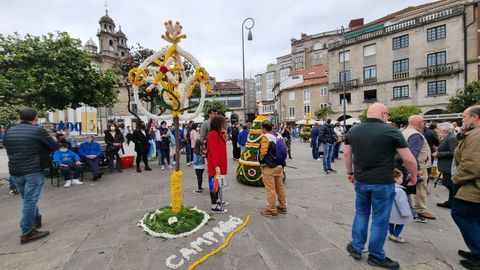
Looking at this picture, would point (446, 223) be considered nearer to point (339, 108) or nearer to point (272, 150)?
point (272, 150)

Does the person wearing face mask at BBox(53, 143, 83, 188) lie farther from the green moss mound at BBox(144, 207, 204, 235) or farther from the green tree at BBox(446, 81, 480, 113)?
the green tree at BBox(446, 81, 480, 113)

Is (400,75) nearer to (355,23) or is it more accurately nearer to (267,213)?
(355,23)

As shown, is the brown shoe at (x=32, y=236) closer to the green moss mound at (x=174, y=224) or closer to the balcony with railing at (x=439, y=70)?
the green moss mound at (x=174, y=224)

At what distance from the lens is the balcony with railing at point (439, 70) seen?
24.0 m

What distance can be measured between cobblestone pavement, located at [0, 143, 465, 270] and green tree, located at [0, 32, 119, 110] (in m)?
2.81

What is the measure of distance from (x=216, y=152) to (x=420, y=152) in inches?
136

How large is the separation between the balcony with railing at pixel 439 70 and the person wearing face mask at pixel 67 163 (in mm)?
31396

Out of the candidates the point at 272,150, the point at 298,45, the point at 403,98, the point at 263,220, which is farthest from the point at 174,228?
the point at 298,45

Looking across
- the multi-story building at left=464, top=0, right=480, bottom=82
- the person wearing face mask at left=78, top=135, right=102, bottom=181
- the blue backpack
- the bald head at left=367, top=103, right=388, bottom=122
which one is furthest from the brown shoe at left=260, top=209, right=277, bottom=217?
the multi-story building at left=464, top=0, right=480, bottom=82

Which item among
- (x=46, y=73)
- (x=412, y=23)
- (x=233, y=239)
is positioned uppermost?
(x=412, y=23)

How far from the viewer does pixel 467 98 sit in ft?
63.3

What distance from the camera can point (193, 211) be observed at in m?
4.19

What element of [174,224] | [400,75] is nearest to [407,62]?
[400,75]

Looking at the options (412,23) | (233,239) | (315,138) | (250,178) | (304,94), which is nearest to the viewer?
(233,239)
